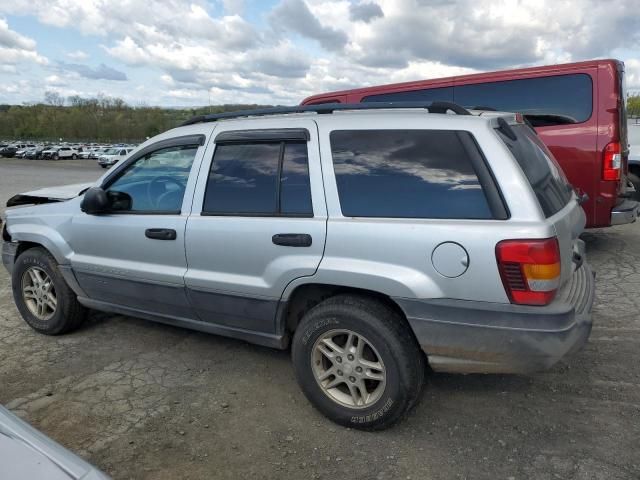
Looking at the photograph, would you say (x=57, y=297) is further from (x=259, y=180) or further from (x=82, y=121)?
(x=82, y=121)

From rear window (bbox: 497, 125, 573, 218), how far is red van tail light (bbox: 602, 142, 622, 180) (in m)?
2.67

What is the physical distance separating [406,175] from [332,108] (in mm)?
730

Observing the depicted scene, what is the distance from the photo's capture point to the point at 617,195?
18.6ft

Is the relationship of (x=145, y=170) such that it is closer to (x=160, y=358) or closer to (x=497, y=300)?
(x=160, y=358)

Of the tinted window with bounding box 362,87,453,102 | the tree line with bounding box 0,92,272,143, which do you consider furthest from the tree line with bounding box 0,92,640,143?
the tinted window with bounding box 362,87,453,102

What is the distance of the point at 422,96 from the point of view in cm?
673

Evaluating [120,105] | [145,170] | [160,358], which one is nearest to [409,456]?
[160,358]

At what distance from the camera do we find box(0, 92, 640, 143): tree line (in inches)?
3137

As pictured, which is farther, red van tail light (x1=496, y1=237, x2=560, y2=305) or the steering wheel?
the steering wheel

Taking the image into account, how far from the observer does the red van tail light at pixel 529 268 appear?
2348 millimetres

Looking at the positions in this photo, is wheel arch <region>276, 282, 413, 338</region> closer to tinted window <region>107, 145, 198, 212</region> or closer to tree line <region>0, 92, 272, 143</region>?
tinted window <region>107, 145, 198, 212</region>

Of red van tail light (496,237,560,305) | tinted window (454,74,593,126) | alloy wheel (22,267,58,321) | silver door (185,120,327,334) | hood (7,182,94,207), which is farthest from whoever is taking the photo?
tinted window (454,74,593,126)

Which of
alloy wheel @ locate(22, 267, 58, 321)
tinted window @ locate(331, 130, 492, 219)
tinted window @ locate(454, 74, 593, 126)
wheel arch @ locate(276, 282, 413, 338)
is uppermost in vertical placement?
tinted window @ locate(454, 74, 593, 126)

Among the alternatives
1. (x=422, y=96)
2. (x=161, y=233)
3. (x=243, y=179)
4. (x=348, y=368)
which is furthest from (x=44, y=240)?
(x=422, y=96)
